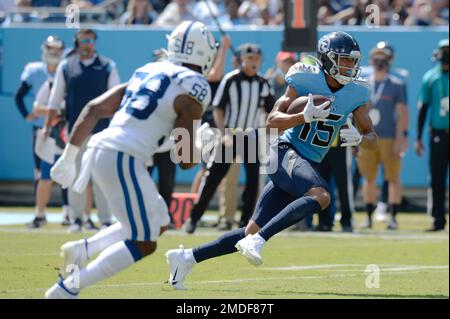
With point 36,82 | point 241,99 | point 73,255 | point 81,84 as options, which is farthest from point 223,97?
point 73,255

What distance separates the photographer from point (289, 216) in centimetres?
787

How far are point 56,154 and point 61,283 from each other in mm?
6700

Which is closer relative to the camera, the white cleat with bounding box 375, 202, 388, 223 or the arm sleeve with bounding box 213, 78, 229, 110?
the arm sleeve with bounding box 213, 78, 229, 110

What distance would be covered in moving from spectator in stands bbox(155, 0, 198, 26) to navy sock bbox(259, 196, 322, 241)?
9.55m

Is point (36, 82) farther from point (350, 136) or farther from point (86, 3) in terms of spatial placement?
point (350, 136)

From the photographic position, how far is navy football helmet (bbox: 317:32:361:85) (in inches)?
328

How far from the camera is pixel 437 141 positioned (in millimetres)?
14102

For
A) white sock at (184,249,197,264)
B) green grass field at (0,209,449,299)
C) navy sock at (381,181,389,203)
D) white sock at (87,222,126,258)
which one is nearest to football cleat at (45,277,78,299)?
white sock at (87,222,126,258)

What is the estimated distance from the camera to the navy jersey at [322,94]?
8359mm

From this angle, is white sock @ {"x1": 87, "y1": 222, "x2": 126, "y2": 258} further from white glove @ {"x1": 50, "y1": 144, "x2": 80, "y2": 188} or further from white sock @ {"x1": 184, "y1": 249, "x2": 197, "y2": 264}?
white sock @ {"x1": 184, "y1": 249, "x2": 197, "y2": 264}

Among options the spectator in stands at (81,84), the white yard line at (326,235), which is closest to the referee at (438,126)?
the white yard line at (326,235)

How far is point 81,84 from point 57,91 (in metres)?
0.27

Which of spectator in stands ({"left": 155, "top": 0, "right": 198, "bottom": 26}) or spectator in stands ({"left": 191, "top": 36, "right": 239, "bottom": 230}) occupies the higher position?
spectator in stands ({"left": 155, "top": 0, "right": 198, "bottom": 26})

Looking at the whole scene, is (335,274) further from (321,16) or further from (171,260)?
(321,16)
